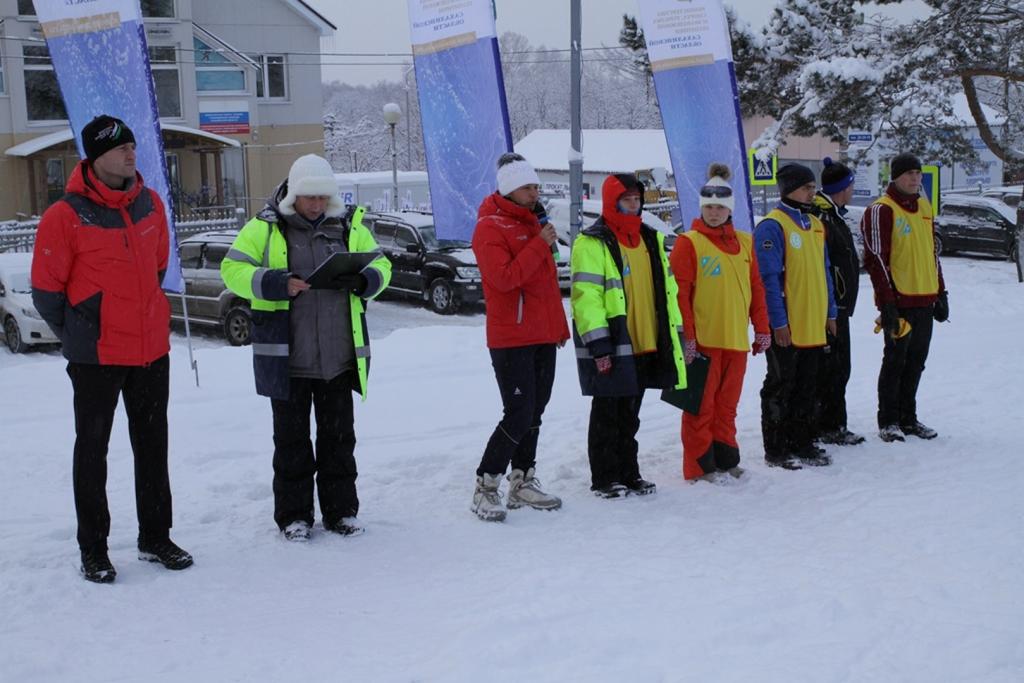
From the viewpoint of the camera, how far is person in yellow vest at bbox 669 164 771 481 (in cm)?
656

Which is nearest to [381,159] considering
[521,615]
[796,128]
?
[796,128]

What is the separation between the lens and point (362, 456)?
7.58 m

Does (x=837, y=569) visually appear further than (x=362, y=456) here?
No

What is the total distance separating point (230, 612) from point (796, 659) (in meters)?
2.21

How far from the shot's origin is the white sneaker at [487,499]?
19.5ft

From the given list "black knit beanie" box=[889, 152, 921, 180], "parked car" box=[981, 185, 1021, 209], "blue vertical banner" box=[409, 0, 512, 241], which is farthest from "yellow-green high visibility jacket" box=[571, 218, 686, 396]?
"parked car" box=[981, 185, 1021, 209]

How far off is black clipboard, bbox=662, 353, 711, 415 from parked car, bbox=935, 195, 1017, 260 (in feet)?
73.0

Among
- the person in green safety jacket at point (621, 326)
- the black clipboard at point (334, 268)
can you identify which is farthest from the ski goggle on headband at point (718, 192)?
the black clipboard at point (334, 268)

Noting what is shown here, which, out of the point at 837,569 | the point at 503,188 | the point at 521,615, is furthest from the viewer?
the point at 503,188

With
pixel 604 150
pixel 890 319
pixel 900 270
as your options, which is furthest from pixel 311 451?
pixel 604 150

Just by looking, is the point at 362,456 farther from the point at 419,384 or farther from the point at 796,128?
the point at 796,128

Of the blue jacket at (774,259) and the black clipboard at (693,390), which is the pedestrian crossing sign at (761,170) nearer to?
the blue jacket at (774,259)

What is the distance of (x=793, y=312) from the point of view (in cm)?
704

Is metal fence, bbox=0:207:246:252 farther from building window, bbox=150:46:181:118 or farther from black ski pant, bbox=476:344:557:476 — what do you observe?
black ski pant, bbox=476:344:557:476
